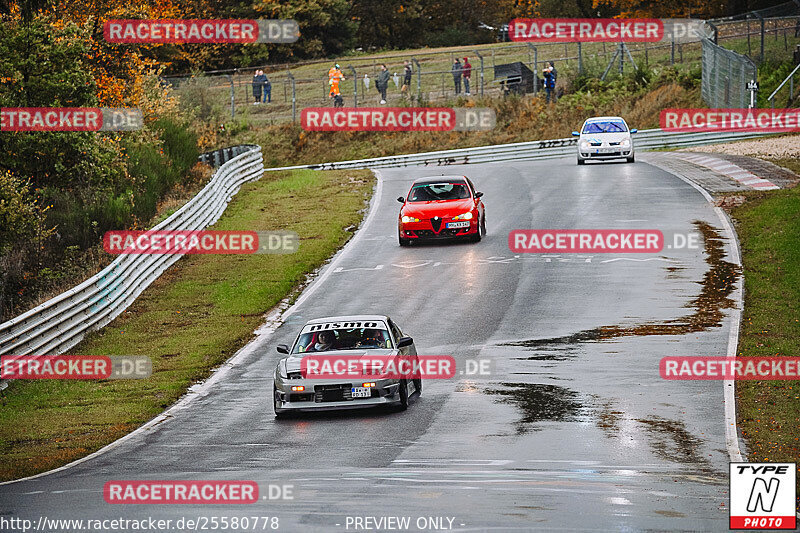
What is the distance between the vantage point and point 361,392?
51.9 ft

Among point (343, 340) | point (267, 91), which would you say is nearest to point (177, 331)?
point (343, 340)

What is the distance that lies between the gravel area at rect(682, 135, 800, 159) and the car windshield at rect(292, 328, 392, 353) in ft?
88.9

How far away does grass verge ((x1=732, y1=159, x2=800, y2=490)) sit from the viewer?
14.3 metres

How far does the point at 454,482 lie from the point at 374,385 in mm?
4137

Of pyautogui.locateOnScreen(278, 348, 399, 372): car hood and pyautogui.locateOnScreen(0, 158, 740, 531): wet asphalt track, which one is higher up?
pyautogui.locateOnScreen(278, 348, 399, 372): car hood

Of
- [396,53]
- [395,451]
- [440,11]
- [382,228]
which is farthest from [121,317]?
[440,11]

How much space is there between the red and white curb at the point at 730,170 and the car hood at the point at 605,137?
2.56m

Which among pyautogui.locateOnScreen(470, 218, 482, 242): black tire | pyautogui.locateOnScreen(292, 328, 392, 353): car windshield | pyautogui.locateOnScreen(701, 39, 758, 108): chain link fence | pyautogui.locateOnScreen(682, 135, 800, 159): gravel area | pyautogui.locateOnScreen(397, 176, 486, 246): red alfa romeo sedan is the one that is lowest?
pyautogui.locateOnScreen(292, 328, 392, 353): car windshield

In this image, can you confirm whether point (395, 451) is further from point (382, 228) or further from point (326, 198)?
point (326, 198)

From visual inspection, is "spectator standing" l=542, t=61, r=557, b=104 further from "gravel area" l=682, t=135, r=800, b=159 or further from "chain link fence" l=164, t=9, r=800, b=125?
"gravel area" l=682, t=135, r=800, b=159

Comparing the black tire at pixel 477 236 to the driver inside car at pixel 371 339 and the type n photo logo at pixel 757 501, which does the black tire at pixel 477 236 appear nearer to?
the driver inside car at pixel 371 339

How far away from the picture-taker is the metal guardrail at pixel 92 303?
20.7 metres

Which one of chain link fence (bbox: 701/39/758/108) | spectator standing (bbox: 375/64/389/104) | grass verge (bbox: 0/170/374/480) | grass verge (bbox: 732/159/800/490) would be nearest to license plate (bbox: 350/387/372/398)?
grass verge (bbox: 0/170/374/480)

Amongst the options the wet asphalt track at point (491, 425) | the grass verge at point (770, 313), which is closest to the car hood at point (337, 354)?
the wet asphalt track at point (491, 425)
